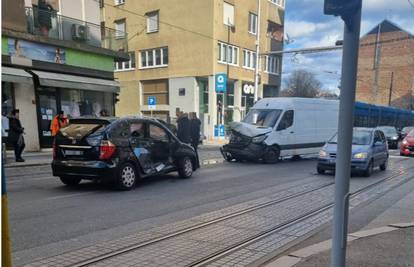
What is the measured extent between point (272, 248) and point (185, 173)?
230 inches

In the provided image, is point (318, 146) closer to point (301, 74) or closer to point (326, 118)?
point (326, 118)

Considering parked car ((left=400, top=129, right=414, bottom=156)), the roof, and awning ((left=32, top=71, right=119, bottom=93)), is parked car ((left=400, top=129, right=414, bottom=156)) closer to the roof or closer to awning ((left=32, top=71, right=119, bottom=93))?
awning ((left=32, top=71, right=119, bottom=93))

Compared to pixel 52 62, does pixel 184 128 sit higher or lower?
lower

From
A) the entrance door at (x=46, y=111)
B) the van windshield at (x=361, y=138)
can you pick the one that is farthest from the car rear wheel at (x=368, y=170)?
the entrance door at (x=46, y=111)

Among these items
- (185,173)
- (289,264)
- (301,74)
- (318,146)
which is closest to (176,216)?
(289,264)

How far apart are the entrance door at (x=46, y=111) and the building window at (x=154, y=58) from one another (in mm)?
17442

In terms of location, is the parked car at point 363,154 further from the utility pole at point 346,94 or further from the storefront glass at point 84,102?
the storefront glass at point 84,102

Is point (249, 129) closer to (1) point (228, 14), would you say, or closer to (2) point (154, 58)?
(1) point (228, 14)

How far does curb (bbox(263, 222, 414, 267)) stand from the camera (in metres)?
4.38

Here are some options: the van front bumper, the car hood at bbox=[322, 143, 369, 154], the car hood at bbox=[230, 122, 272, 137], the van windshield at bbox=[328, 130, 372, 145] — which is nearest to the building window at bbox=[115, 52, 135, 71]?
the car hood at bbox=[230, 122, 272, 137]

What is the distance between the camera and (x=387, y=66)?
62.9 m

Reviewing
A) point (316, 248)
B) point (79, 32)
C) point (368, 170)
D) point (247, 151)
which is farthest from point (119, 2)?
point (316, 248)

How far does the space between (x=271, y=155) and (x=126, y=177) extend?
26.2ft

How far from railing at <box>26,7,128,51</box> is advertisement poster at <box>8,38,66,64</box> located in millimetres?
588
